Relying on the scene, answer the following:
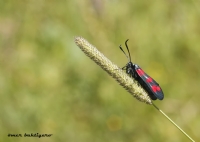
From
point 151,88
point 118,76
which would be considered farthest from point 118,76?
point 151,88

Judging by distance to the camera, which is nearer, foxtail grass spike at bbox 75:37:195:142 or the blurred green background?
foxtail grass spike at bbox 75:37:195:142

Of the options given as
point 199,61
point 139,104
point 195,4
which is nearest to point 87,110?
point 139,104

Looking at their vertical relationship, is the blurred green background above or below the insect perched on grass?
above

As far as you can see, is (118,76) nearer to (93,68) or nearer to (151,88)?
(151,88)

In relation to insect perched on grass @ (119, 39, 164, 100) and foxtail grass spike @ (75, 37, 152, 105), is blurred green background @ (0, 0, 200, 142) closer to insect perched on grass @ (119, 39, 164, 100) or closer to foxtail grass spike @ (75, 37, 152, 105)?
insect perched on grass @ (119, 39, 164, 100)

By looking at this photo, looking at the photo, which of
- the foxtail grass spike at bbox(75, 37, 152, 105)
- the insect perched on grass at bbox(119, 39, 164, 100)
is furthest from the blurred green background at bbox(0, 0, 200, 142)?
the foxtail grass spike at bbox(75, 37, 152, 105)

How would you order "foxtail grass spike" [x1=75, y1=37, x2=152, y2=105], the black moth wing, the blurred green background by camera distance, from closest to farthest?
"foxtail grass spike" [x1=75, y1=37, x2=152, y2=105] < the black moth wing < the blurred green background

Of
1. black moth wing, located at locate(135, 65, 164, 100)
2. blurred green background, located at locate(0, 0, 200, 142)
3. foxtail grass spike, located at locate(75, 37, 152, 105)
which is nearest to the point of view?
foxtail grass spike, located at locate(75, 37, 152, 105)

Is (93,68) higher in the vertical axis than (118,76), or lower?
higher
